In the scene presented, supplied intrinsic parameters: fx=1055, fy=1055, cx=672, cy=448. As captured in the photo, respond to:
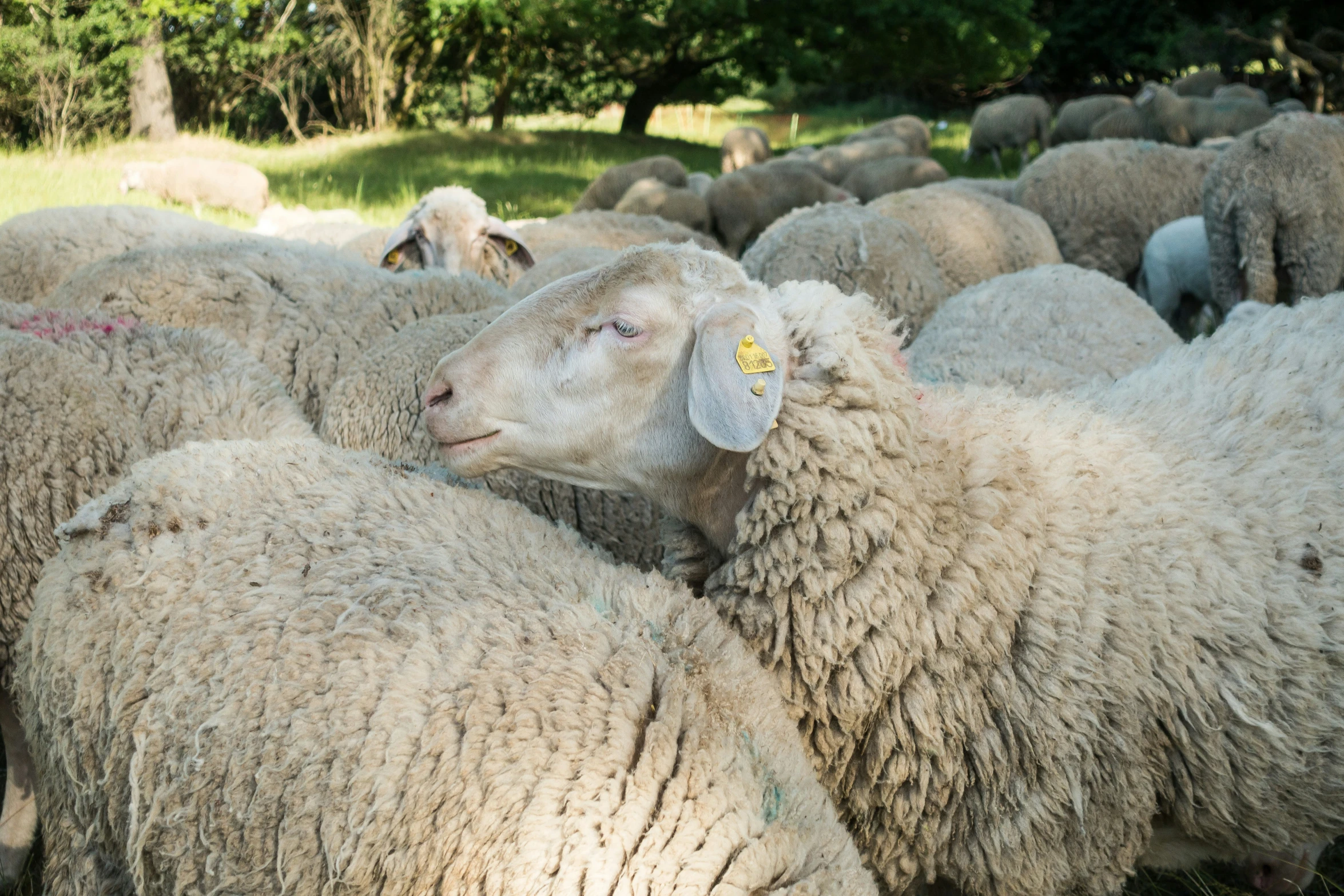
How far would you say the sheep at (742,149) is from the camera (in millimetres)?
16891

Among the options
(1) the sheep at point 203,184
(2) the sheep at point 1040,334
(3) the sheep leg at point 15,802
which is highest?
(2) the sheep at point 1040,334

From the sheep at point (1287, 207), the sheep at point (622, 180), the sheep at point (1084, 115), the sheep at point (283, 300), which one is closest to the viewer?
the sheep at point (283, 300)

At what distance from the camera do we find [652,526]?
2.89 metres

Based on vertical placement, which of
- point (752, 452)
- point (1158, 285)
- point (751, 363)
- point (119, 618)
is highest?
point (751, 363)

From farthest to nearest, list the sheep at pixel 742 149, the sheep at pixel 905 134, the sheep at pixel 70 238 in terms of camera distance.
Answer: the sheep at pixel 905 134
the sheep at pixel 742 149
the sheep at pixel 70 238

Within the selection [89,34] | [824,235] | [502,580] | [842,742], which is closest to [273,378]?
[502,580]

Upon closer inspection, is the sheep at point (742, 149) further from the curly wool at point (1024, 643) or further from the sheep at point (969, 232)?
the curly wool at point (1024, 643)

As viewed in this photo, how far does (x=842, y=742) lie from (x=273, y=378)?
6.29ft

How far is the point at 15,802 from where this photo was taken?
2.66 meters

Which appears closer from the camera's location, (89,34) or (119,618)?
(119,618)

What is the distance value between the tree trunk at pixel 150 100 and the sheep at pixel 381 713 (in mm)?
17461

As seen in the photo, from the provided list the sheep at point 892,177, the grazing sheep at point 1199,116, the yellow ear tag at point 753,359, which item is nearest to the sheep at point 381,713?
the yellow ear tag at point 753,359

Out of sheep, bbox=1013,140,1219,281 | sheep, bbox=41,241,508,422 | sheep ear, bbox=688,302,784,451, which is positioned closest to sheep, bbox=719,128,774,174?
sheep, bbox=1013,140,1219,281

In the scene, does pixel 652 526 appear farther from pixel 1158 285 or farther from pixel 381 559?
pixel 1158 285
